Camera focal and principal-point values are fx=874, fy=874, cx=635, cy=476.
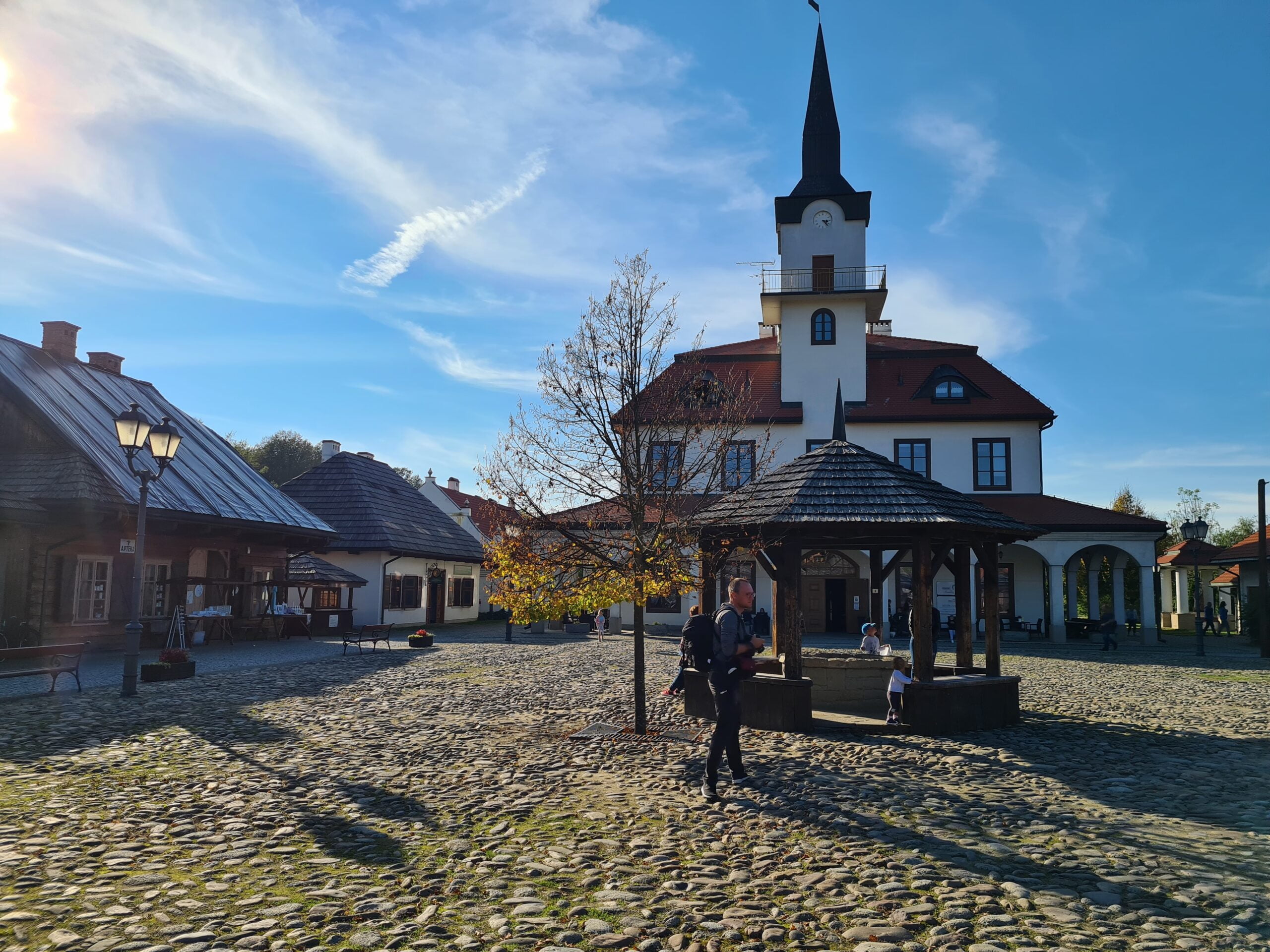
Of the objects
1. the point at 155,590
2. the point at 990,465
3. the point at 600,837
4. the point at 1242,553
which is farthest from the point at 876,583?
the point at 1242,553

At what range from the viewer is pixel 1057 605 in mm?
30203

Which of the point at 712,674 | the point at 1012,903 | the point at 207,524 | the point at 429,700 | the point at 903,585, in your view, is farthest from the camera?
the point at 903,585

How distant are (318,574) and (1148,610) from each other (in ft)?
94.9

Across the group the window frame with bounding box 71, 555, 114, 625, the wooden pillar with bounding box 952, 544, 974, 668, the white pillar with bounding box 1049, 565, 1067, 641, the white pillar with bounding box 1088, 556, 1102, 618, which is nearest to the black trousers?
the wooden pillar with bounding box 952, 544, 974, 668

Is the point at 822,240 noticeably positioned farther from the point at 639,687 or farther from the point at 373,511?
the point at 639,687

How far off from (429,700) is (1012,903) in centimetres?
998

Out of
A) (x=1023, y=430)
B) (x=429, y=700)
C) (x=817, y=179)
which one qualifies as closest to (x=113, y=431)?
(x=429, y=700)

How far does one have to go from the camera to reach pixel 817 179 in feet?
118

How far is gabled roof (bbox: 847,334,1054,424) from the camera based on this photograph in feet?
108

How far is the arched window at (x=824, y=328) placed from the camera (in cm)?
3434

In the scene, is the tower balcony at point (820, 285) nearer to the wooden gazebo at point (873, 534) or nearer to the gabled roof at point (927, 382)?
the gabled roof at point (927, 382)

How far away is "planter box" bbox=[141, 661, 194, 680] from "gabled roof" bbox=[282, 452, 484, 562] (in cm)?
1441

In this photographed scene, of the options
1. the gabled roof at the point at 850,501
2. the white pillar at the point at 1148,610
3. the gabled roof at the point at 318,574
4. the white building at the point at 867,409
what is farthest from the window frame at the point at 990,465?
the gabled roof at the point at 318,574

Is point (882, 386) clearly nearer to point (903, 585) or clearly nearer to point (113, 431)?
point (903, 585)
